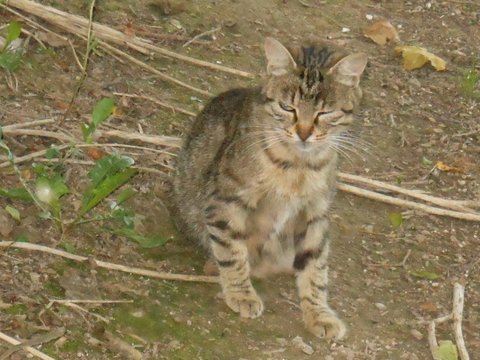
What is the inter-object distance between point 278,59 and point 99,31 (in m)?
1.97

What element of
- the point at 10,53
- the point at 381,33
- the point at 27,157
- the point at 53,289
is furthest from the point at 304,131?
the point at 381,33

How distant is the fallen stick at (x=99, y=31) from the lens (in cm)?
587

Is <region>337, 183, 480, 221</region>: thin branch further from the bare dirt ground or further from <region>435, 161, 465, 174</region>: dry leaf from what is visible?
<region>435, 161, 465, 174</region>: dry leaf

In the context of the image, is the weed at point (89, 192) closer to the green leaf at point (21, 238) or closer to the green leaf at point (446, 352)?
the green leaf at point (21, 238)

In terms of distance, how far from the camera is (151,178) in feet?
17.6

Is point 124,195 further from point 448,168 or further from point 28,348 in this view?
point 448,168

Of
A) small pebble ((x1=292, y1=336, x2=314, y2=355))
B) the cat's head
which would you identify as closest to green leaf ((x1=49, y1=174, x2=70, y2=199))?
the cat's head

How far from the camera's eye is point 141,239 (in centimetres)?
473

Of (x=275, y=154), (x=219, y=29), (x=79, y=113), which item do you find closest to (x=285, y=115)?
(x=275, y=154)

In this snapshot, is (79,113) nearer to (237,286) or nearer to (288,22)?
(237,286)

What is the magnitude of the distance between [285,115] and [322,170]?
0.36 meters

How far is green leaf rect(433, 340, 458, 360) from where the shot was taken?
4547mm

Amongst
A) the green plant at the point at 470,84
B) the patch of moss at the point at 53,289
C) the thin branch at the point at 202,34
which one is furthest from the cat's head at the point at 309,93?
the green plant at the point at 470,84

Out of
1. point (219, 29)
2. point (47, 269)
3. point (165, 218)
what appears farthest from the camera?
point (219, 29)
